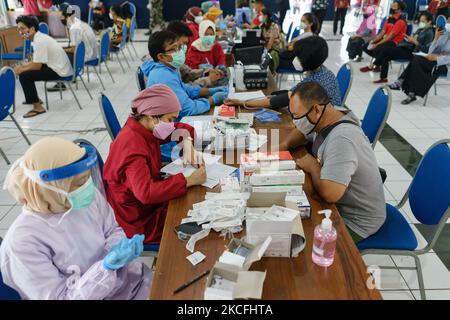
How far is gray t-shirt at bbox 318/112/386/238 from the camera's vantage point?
160cm

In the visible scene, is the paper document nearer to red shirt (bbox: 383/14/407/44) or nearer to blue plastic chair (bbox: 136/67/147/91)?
blue plastic chair (bbox: 136/67/147/91)

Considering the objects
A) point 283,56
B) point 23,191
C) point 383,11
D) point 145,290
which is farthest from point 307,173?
point 383,11

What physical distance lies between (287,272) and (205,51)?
10.5ft

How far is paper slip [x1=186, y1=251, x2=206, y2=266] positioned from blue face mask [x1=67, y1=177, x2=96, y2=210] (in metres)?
0.43

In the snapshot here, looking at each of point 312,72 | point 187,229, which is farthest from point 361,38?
point 187,229

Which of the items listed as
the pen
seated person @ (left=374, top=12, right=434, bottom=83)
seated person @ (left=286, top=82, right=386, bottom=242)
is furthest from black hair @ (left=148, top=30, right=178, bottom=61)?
seated person @ (left=374, top=12, right=434, bottom=83)

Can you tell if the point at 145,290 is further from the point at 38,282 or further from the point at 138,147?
the point at 138,147

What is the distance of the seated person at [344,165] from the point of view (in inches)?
62.8

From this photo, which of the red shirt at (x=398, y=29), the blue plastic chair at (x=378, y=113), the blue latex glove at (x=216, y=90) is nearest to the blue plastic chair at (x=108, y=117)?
the blue latex glove at (x=216, y=90)

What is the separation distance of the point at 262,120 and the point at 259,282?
1561 mm

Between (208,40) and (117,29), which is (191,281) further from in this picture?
(117,29)

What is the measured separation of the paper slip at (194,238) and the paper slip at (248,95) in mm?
1643
